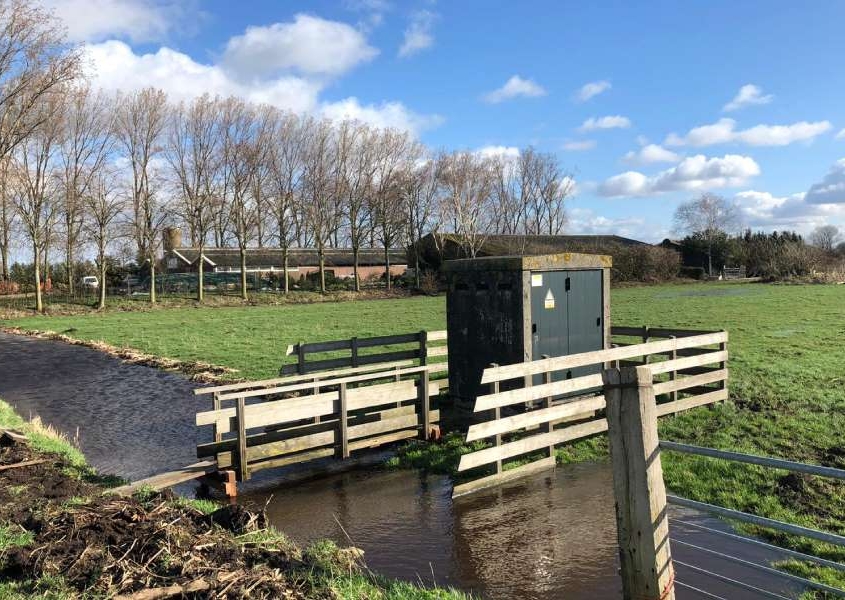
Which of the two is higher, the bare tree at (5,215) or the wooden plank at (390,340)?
the bare tree at (5,215)

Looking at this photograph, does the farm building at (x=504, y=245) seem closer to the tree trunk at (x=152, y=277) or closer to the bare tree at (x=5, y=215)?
the tree trunk at (x=152, y=277)

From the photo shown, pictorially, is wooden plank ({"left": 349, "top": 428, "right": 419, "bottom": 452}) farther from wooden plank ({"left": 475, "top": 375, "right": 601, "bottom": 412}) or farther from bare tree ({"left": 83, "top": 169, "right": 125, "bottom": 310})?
bare tree ({"left": 83, "top": 169, "right": 125, "bottom": 310})

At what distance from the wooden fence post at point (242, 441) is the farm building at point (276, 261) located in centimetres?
5696

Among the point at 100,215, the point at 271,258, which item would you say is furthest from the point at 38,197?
the point at 271,258

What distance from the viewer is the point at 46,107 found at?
3506 cm

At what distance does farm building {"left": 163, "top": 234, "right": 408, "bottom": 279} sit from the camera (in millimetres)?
68000

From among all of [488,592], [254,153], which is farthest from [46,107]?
[488,592]

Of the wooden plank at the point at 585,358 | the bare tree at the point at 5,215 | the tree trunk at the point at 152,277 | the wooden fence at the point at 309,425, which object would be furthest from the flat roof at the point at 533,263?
the tree trunk at the point at 152,277

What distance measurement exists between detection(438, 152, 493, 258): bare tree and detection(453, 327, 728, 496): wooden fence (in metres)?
52.5

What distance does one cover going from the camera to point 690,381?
10102 mm

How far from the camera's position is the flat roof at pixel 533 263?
9359 mm

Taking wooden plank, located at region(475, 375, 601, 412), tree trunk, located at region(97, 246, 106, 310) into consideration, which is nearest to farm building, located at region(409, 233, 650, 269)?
tree trunk, located at region(97, 246, 106, 310)

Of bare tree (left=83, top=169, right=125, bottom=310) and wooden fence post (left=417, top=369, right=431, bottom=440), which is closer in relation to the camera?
wooden fence post (left=417, top=369, right=431, bottom=440)

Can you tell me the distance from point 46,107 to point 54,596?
125 ft
